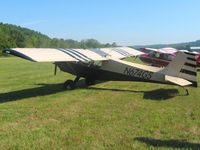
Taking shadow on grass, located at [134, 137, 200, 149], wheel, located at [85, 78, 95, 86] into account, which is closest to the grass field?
shadow on grass, located at [134, 137, 200, 149]

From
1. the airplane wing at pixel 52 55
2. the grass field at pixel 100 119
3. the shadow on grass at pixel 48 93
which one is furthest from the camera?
the shadow on grass at pixel 48 93

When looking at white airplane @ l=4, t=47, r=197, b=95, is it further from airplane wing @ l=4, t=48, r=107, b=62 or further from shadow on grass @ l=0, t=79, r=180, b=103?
shadow on grass @ l=0, t=79, r=180, b=103

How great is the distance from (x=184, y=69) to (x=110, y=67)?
2.95 metres

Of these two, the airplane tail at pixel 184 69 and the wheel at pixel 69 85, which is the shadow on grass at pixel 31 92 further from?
the airplane tail at pixel 184 69

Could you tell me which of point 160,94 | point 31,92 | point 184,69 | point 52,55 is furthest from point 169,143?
point 31,92

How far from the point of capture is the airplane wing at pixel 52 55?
9.95 m

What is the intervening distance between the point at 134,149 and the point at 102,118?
2148 mm

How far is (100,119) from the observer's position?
741cm

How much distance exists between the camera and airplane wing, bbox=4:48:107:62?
32.6 feet

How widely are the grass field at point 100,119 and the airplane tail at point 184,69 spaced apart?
497 millimetres

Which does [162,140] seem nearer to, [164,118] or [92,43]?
[164,118]

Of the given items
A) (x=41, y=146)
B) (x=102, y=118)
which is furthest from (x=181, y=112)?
(x=41, y=146)

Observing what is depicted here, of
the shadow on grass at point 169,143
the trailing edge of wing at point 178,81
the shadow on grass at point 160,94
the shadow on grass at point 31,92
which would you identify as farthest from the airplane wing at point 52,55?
the shadow on grass at point 169,143

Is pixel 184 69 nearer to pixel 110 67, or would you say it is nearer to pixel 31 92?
pixel 110 67
